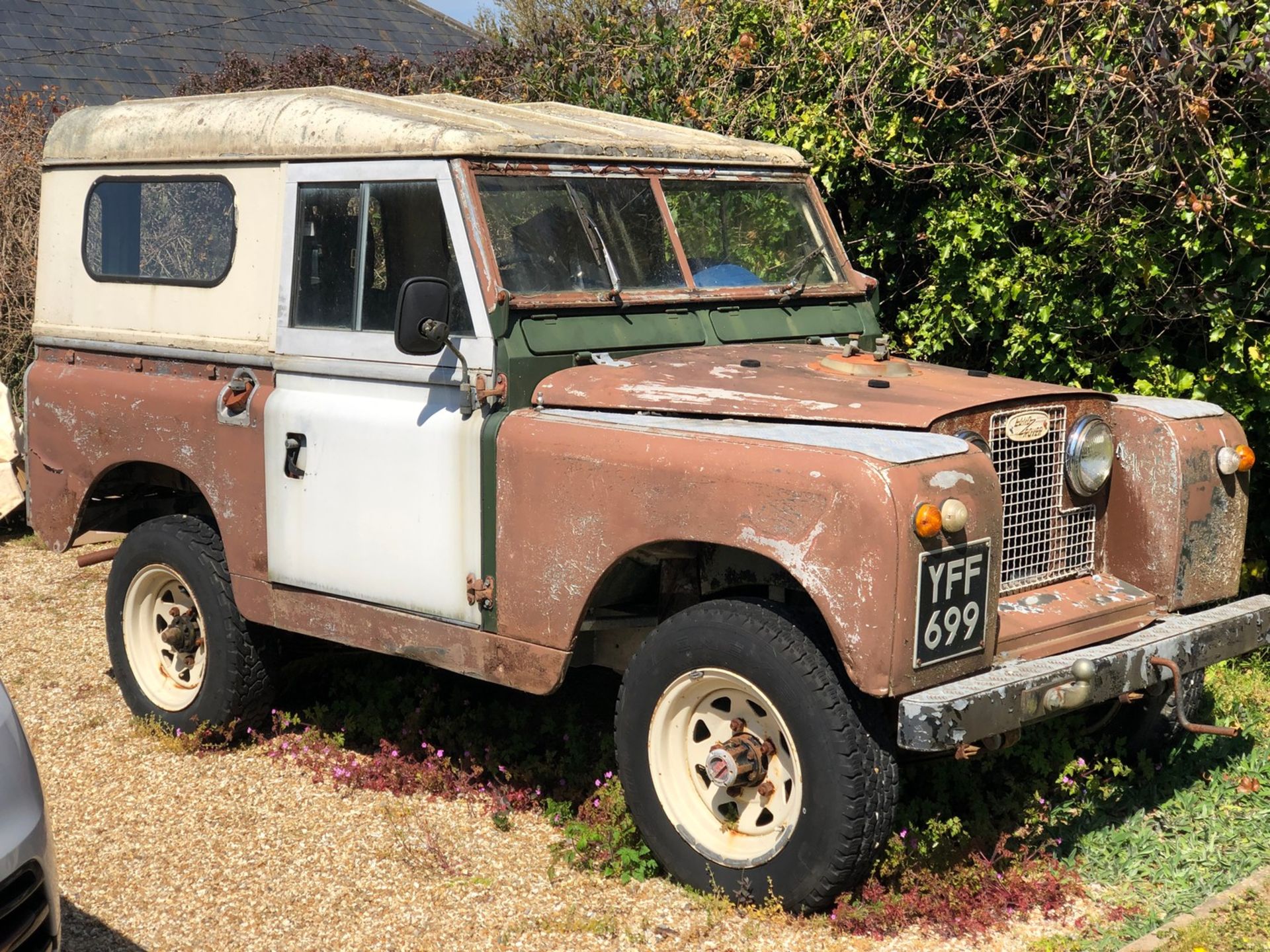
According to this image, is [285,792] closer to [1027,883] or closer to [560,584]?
[560,584]

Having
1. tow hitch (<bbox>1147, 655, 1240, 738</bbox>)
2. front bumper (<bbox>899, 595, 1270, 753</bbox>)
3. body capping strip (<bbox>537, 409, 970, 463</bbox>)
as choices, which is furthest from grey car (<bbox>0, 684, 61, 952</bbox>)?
tow hitch (<bbox>1147, 655, 1240, 738</bbox>)

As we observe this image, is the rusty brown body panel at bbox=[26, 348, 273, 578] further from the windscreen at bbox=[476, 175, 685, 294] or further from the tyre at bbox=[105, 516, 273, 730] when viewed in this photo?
the windscreen at bbox=[476, 175, 685, 294]

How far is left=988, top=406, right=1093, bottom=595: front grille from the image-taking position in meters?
4.09

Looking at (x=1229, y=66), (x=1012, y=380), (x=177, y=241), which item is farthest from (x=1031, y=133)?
(x=177, y=241)

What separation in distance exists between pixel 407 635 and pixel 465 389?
0.88 meters

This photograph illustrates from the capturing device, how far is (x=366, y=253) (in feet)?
15.4

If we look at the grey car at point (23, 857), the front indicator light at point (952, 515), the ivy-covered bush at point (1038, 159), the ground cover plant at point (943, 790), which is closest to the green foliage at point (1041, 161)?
the ivy-covered bush at point (1038, 159)

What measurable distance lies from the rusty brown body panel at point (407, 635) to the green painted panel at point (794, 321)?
1376 mm

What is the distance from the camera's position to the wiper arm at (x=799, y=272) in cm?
517

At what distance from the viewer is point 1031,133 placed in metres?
6.38

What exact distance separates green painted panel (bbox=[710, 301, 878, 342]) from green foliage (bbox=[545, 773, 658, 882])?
5.34 feet

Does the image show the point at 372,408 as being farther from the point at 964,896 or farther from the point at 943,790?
the point at 964,896

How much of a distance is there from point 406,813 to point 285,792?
0.54 metres

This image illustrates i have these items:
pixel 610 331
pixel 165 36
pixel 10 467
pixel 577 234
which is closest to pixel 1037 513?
pixel 610 331
